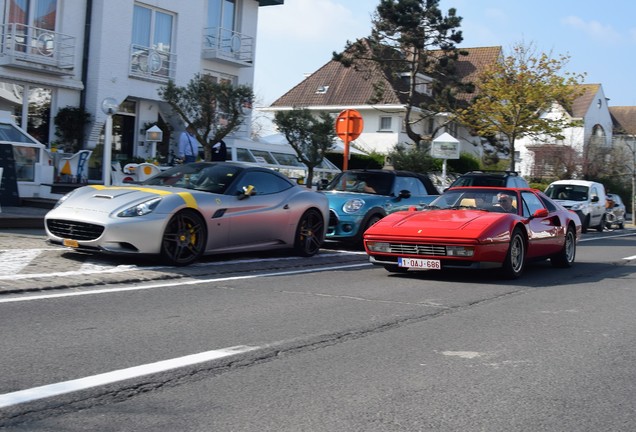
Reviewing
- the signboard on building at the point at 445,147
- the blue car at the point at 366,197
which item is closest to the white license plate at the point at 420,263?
the blue car at the point at 366,197

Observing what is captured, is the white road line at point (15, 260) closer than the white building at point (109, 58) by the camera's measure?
Yes

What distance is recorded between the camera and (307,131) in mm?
19250

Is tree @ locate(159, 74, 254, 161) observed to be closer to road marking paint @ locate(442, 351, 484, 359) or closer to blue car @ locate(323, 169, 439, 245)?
blue car @ locate(323, 169, 439, 245)

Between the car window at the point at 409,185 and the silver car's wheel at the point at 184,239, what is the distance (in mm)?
5567

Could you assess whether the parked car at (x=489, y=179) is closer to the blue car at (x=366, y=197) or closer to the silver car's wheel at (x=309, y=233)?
the blue car at (x=366, y=197)

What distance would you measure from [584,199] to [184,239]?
20323 mm

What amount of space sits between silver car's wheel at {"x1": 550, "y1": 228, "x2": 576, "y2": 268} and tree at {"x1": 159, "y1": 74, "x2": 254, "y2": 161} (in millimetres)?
7365

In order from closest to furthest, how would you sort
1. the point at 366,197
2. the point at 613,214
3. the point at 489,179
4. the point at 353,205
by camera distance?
the point at 353,205 → the point at 366,197 → the point at 489,179 → the point at 613,214

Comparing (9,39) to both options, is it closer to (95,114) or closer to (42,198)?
(95,114)

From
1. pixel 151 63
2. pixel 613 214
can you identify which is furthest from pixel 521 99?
pixel 151 63

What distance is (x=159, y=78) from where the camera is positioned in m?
26.2

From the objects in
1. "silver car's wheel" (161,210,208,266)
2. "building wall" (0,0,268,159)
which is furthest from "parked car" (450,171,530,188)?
"building wall" (0,0,268,159)

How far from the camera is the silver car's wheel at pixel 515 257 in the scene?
1087 centimetres

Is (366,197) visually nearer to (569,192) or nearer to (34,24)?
(34,24)
